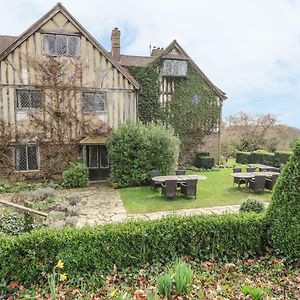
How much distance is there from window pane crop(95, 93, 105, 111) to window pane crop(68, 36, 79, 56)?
268cm

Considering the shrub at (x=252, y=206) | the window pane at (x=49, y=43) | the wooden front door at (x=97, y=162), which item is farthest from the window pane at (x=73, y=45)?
the shrub at (x=252, y=206)

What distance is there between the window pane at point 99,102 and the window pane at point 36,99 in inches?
126

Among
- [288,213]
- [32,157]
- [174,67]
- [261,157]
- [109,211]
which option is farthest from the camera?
[261,157]

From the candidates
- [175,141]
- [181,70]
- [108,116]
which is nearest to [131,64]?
[181,70]

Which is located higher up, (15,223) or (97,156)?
(97,156)

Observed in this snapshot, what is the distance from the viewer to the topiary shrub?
5230 millimetres

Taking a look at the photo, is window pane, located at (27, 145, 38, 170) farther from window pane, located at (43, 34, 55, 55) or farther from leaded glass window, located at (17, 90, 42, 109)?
window pane, located at (43, 34, 55, 55)

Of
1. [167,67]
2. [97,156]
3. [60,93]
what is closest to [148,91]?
[167,67]

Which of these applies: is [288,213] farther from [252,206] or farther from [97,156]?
[97,156]

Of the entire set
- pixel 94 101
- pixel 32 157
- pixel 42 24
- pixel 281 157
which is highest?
pixel 42 24

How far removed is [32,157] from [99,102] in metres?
5.13

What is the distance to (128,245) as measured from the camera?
200 inches

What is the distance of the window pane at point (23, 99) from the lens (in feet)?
48.6

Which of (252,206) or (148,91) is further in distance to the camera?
(148,91)
